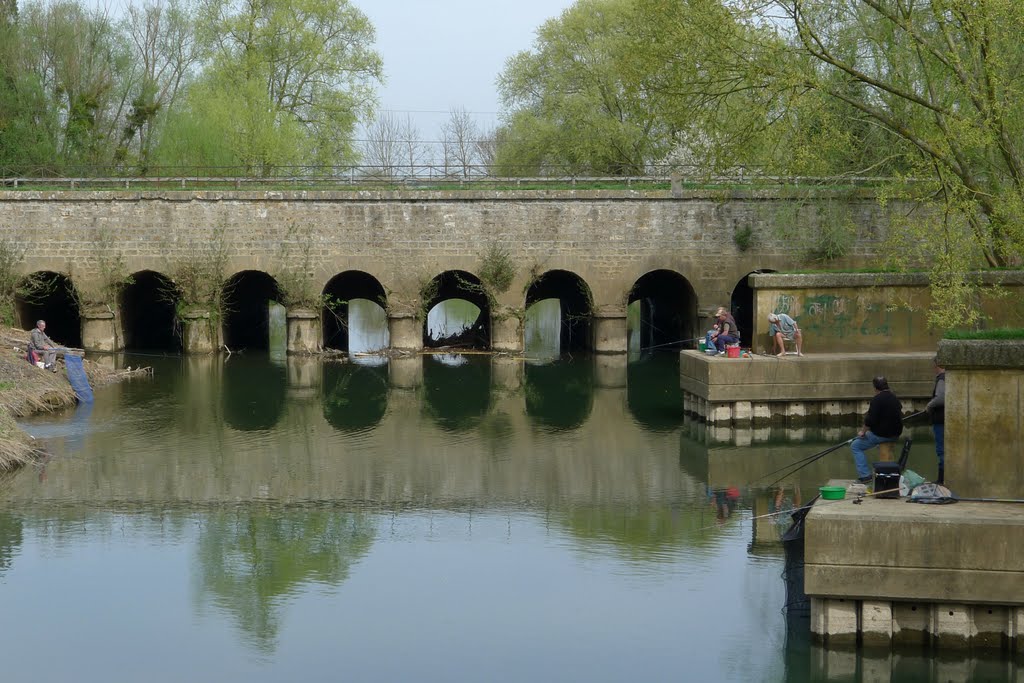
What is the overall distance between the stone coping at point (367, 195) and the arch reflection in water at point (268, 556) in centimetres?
1722

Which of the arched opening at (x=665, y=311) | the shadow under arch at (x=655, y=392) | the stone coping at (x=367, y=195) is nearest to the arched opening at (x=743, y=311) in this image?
the arched opening at (x=665, y=311)

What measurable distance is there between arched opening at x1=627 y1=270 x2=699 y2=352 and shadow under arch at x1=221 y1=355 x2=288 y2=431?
9.16m

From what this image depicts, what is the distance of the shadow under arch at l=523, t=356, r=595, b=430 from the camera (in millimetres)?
21328

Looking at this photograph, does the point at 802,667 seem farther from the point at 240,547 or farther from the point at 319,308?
the point at 319,308

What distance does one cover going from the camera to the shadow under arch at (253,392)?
68.4 ft

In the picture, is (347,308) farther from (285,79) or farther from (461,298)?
(285,79)

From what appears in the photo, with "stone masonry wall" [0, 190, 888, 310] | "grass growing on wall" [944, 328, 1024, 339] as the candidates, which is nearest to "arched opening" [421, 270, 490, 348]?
"stone masonry wall" [0, 190, 888, 310]

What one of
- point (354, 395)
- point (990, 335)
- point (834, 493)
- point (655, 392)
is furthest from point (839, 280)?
point (834, 493)

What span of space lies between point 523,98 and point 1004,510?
120ft

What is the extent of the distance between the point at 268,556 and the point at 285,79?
113 ft

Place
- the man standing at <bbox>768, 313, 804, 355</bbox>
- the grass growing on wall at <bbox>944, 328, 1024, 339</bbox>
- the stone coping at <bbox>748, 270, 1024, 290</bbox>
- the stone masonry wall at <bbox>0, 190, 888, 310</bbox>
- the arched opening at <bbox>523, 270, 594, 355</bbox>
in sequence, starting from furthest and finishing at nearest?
1. the arched opening at <bbox>523, 270, 594, 355</bbox>
2. the stone masonry wall at <bbox>0, 190, 888, 310</bbox>
3. the stone coping at <bbox>748, 270, 1024, 290</bbox>
4. the man standing at <bbox>768, 313, 804, 355</bbox>
5. the grass growing on wall at <bbox>944, 328, 1024, 339</bbox>

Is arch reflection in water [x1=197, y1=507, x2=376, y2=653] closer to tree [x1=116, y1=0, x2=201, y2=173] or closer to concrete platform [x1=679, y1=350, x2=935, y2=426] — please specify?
concrete platform [x1=679, y1=350, x2=935, y2=426]

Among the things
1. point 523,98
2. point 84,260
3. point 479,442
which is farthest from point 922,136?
point 523,98

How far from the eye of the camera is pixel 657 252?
30.6 metres
